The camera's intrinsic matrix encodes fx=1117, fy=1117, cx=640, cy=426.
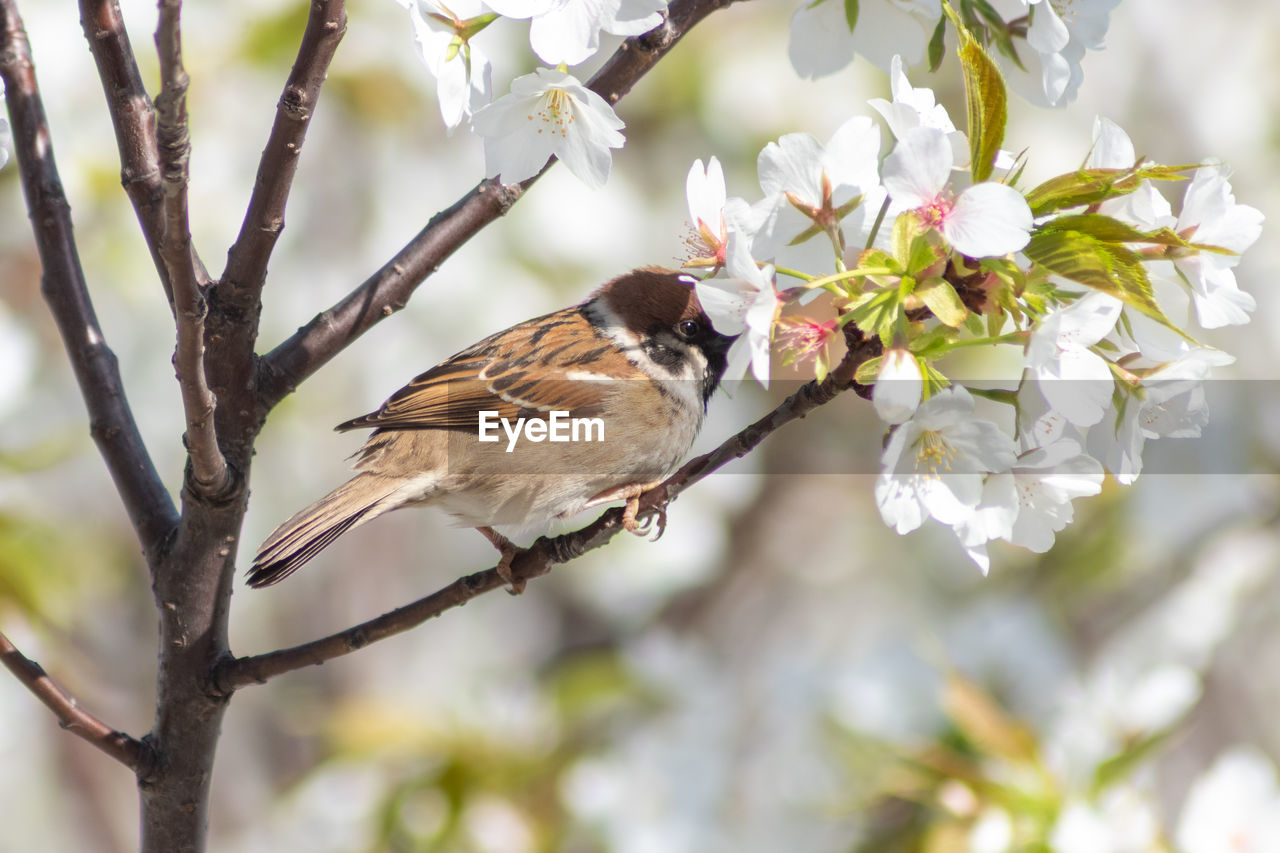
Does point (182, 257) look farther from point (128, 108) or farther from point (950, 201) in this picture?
point (950, 201)

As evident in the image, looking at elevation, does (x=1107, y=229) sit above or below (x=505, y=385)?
above

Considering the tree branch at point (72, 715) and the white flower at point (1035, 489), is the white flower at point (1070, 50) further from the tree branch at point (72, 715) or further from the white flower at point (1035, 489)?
the tree branch at point (72, 715)

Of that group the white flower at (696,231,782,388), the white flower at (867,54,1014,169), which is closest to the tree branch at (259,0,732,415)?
the white flower at (867,54,1014,169)

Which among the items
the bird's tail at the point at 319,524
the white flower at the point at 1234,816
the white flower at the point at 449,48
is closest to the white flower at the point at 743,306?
the white flower at the point at 449,48

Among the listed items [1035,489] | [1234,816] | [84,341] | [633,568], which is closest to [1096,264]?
[1035,489]

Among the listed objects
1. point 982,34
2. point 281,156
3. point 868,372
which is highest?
point 281,156

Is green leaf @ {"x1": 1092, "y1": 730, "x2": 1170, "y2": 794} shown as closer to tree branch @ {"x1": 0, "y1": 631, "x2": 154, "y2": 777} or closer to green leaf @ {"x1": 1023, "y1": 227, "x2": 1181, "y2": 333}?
green leaf @ {"x1": 1023, "y1": 227, "x2": 1181, "y2": 333}

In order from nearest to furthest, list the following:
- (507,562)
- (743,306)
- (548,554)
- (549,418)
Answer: (743,306) → (548,554) → (507,562) → (549,418)
